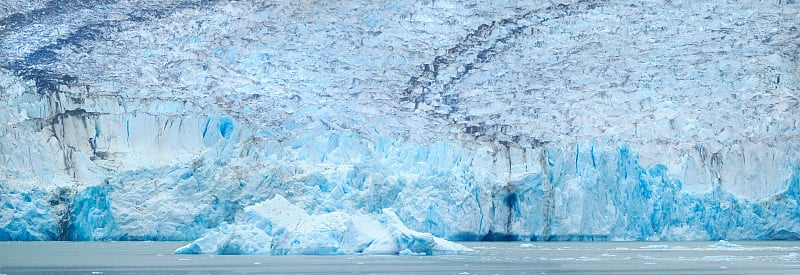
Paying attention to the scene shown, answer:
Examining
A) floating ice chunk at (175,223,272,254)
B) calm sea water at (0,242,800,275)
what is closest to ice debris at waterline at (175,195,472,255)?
floating ice chunk at (175,223,272,254)

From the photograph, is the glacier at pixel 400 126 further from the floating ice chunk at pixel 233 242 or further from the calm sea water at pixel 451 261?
the calm sea water at pixel 451 261

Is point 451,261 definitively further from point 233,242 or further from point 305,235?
point 233,242

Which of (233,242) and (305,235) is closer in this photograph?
(305,235)

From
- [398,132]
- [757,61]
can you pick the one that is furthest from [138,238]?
[757,61]

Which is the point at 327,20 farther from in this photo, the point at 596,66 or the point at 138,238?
the point at 138,238

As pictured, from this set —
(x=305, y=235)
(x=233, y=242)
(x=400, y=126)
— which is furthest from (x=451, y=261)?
(x=400, y=126)

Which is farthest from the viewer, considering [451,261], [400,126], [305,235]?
[400,126]
